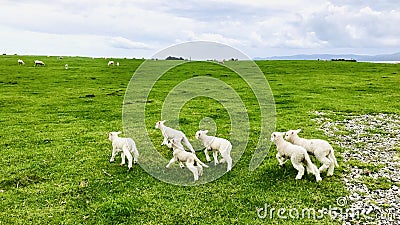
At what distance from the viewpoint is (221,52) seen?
1118 cm

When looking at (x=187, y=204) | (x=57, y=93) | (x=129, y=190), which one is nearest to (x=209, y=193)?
(x=187, y=204)

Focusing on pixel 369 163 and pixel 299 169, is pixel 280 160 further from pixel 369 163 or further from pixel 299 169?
pixel 369 163

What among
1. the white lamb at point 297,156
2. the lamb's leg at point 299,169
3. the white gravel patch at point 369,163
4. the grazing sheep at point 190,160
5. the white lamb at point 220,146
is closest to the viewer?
the white gravel patch at point 369,163

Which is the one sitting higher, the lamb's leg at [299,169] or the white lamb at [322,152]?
the white lamb at [322,152]

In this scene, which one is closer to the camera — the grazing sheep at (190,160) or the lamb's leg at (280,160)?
the grazing sheep at (190,160)

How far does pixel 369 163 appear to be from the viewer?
1202cm

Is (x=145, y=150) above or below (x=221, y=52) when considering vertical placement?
below

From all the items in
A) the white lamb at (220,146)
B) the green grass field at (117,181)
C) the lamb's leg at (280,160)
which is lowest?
the green grass field at (117,181)

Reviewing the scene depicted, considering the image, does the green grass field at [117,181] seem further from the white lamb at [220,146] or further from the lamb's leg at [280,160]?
the white lamb at [220,146]

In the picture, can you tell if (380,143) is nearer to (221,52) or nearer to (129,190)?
(221,52)

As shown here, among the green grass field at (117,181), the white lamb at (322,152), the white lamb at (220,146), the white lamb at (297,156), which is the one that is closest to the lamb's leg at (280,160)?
the green grass field at (117,181)

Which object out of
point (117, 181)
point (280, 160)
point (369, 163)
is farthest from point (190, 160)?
point (369, 163)

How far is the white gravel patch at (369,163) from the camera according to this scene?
8.59m

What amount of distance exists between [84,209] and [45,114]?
51.3 feet
